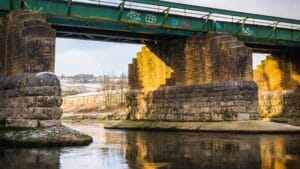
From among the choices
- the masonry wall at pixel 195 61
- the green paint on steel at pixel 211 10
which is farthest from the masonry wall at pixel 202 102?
the green paint on steel at pixel 211 10

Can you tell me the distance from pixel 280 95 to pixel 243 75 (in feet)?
46.9

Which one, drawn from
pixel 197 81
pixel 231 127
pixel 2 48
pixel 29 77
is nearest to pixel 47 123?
pixel 29 77

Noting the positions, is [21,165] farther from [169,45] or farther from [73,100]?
[73,100]

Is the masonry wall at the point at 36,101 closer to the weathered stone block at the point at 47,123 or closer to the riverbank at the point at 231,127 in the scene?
the weathered stone block at the point at 47,123

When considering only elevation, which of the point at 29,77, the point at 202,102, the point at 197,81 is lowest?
the point at 202,102

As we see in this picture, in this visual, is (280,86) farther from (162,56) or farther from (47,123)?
(47,123)

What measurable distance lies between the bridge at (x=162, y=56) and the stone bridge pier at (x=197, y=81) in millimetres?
73

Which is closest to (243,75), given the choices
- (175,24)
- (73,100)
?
(175,24)

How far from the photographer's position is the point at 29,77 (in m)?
21.0

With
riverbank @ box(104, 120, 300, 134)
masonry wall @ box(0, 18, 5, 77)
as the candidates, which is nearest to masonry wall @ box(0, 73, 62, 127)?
masonry wall @ box(0, 18, 5, 77)

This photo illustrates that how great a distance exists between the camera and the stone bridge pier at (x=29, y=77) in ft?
67.8

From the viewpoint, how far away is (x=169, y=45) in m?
36.5

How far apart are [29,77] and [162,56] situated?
17.8 m

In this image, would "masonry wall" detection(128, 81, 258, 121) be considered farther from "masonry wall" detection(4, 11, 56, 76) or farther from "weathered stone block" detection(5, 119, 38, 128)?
"weathered stone block" detection(5, 119, 38, 128)
